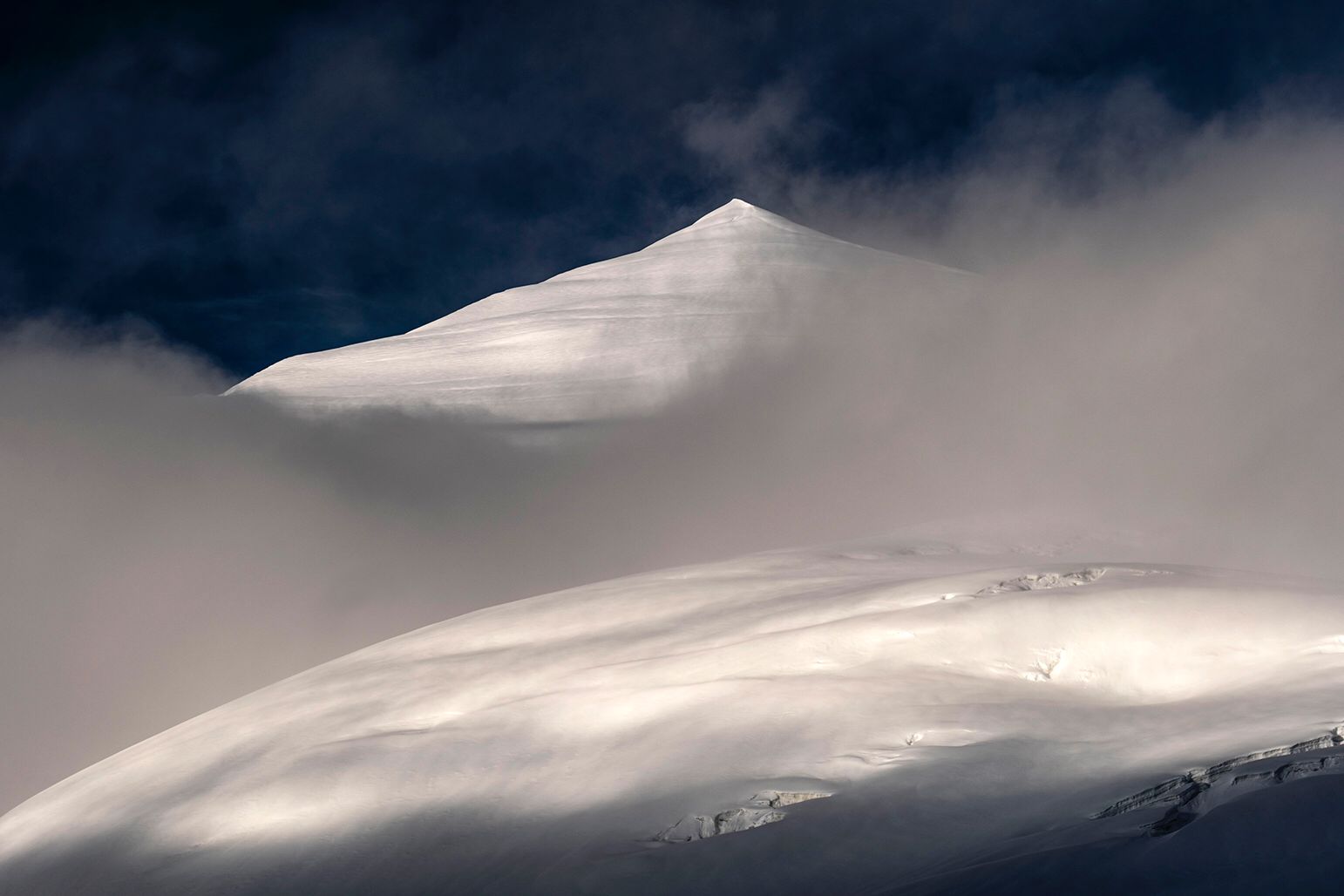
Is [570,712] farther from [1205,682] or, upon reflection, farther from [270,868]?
[1205,682]

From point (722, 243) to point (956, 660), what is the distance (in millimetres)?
18439

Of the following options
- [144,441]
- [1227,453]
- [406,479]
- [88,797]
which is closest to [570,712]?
[88,797]

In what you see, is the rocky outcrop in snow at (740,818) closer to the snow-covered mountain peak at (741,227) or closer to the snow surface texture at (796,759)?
the snow surface texture at (796,759)

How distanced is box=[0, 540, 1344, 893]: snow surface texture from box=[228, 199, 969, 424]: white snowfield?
42.8 feet

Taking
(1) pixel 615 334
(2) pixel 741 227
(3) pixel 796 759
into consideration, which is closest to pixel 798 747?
(3) pixel 796 759

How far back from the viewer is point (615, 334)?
19.3 metres

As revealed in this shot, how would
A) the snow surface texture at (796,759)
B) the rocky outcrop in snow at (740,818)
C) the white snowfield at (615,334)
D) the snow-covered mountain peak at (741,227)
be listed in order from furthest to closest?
the snow-covered mountain peak at (741,227) < the white snowfield at (615,334) < the rocky outcrop in snow at (740,818) < the snow surface texture at (796,759)

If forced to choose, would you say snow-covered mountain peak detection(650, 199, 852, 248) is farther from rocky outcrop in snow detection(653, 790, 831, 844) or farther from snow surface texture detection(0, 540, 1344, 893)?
rocky outcrop in snow detection(653, 790, 831, 844)

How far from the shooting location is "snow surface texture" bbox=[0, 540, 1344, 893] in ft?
7.93

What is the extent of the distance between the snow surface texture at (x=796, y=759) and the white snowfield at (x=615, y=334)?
513 inches

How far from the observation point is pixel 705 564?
23.0 ft

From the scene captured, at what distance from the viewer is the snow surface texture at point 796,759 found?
2416 millimetres

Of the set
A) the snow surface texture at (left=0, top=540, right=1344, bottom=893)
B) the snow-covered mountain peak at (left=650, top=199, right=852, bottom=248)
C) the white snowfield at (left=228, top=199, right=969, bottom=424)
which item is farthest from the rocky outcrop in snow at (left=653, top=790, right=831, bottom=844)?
the snow-covered mountain peak at (left=650, top=199, right=852, bottom=248)

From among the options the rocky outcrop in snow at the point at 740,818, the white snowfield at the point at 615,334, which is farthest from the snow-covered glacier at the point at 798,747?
the white snowfield at the point at 615,334
